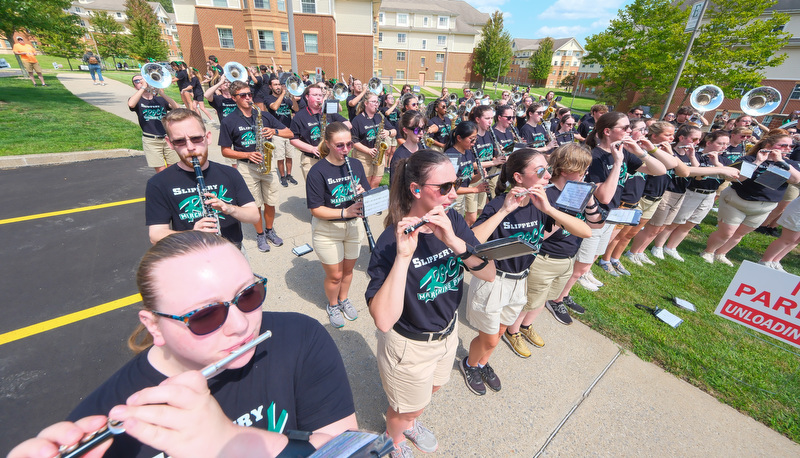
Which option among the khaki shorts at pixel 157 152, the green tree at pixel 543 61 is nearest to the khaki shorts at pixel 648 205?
the khaki shorts at pixel 157 152

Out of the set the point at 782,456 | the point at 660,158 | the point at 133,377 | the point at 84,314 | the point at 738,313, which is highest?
the point at 660,158

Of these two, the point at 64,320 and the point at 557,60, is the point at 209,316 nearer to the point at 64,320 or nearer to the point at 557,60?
the point at 64,320

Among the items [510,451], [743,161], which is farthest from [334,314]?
[743,161]

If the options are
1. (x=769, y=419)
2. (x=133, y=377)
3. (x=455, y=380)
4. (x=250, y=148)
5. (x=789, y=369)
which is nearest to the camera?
(x=133, y=377)

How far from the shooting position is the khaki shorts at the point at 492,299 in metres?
2.92

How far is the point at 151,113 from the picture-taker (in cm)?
629

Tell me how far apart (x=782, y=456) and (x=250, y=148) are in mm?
7524

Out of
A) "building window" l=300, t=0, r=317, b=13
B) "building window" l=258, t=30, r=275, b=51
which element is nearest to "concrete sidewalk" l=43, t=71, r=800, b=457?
"building window" l=258, t=30, r=275, b=51

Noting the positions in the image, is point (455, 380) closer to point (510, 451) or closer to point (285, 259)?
point (510, 451)

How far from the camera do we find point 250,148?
5.45 metres

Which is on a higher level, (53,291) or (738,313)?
(738,313)

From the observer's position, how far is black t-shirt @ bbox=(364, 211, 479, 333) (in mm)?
2094

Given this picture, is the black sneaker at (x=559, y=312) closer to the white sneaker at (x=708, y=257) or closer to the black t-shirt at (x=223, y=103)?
the white sneaker at (x=708, y=257)

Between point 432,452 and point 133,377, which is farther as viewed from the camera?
point 432,452
